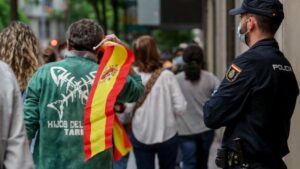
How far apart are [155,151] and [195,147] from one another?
1513 millimetres

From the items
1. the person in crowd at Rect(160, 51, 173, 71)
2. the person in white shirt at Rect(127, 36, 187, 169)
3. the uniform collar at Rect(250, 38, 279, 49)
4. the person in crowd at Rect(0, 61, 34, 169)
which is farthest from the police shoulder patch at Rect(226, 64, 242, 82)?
the person in crowd at Rect(160, 51, 173, 71)

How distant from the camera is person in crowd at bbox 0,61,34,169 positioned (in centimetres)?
376

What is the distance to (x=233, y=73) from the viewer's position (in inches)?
181

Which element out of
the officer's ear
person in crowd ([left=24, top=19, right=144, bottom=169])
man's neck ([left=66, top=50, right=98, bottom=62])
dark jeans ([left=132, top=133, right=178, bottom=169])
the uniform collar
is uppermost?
the officer's ear

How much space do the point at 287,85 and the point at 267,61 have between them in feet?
0.71

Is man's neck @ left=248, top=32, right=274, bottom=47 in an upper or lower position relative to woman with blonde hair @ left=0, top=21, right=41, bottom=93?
upper

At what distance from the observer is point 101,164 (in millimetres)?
5535

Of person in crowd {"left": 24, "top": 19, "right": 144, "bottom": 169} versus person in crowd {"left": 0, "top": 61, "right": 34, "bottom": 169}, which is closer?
person in crowd {"left": 0, "top": 61, "right": 34, "bottom": 169}

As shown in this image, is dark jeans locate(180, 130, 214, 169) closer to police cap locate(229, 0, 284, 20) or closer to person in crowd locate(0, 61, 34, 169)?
police cap locate(229, 0, 284, 20)

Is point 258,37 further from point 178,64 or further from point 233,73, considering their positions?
point 178,64

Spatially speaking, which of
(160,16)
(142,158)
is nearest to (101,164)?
(142,158)

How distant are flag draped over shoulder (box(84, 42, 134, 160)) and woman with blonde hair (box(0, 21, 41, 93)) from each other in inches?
25.8

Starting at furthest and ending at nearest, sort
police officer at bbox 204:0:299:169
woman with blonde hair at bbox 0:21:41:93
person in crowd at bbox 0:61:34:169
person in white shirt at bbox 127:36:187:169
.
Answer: person in white shirt at bbox 127:36:187:169
woman with blonde hair at bbox 0:21:41:93
police officer at bbox 204:0:299:169
person in crowd at bbox 0:61:34:169

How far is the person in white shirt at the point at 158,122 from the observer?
26.8 feet
